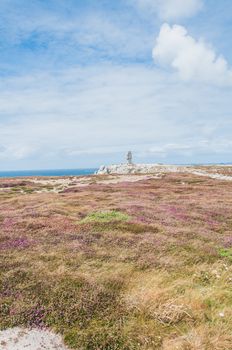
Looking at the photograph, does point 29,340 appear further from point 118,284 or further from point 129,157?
point 129,157

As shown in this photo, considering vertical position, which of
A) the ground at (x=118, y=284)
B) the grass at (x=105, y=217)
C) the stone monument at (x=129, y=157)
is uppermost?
the stone monument at (x=129, y=157)

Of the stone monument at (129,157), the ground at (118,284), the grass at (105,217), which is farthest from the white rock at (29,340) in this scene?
the stone monument at (129,157)

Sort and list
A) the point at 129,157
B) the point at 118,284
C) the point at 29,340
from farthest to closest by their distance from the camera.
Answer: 1. the point at 129,157
2. the point at 118,284
3. the point at 29,340

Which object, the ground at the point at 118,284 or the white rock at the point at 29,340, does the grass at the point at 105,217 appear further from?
the white rock at the point at 29,340

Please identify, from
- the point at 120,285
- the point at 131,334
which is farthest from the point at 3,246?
the point at 131,334

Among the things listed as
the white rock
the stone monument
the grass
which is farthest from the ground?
the stone monument

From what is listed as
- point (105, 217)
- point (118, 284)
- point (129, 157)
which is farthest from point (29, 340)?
point (129, 157)

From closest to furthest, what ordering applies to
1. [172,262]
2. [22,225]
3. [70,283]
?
[70,283] < [172,262] < [22,225]

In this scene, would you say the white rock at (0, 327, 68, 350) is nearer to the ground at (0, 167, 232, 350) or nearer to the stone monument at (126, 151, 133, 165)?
the ground at (0, 167, 232, 350)

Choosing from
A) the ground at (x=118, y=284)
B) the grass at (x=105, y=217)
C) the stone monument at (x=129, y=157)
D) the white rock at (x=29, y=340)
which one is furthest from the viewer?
the stone monument at (x=129, y=157)

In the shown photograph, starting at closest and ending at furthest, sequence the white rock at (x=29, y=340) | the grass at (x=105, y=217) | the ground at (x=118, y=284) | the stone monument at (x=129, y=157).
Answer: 1. the white rock at (x=29, y=340)
2. the ground at (x=118, y=284)
3. the grass at (x=105, y=217)
4. the stone monument at (x=129, y=157)

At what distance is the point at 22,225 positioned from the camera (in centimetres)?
1551

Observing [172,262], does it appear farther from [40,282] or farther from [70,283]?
[40,282]

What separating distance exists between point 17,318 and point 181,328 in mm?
4010
